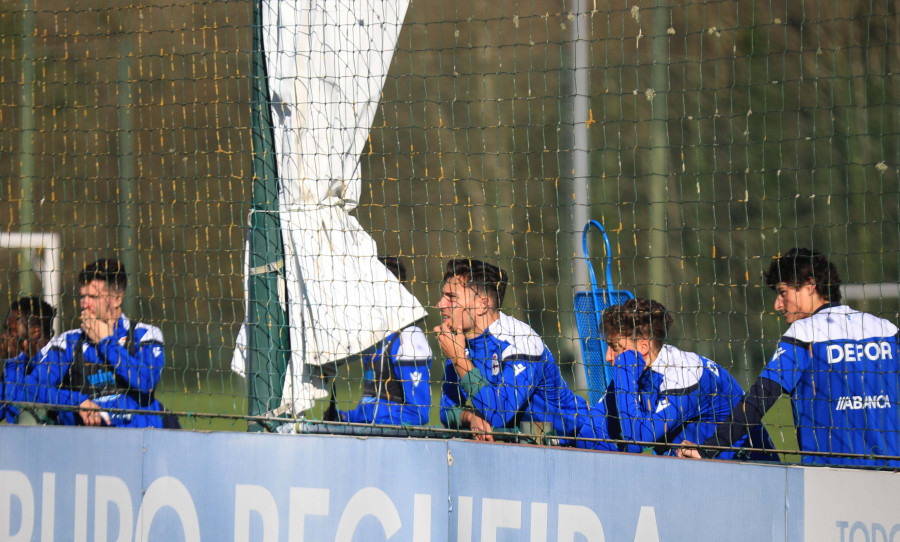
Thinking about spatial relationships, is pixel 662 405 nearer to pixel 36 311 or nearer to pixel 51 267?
pixel 36 311

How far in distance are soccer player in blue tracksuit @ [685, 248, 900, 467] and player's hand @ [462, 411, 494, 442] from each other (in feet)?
2.34

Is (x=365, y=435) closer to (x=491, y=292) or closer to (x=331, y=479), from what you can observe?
(x=331, y=479)

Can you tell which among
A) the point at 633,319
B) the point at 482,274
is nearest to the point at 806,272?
the point at 633,319

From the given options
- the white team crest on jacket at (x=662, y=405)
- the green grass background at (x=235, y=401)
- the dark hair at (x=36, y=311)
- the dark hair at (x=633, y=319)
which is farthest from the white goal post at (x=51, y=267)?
the white team crest on jacket at (x=662, y=405)

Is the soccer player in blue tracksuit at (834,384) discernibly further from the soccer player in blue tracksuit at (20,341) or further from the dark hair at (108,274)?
the soccer player in blue tracksuit at (20,341)

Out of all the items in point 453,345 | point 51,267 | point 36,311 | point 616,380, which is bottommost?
point 616,380

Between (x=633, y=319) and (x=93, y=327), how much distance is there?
8.06ft

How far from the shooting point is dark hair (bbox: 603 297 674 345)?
3.09 m

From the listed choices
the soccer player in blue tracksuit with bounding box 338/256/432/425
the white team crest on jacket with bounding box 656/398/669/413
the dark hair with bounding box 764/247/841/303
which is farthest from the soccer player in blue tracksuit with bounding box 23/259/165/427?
the dark hair with bounding box 764/247/841/303

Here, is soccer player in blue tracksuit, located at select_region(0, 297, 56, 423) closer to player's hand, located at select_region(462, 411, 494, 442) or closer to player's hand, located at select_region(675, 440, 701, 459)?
player's hand, located at select_region(462, 411, 494, 442)

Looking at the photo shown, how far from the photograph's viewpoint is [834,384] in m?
3.02

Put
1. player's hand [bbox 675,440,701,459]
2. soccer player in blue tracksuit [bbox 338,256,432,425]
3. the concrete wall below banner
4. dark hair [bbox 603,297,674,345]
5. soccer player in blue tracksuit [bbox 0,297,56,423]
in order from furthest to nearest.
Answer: soccer player in blue tracksuit [bbox 0,297,56,423], soccer player in blue tracksuit [bbox 338,256,432,425], dark hair [bbox 603,297,674,345], player's hand [bbox 675,440,701,459], the concrete wall below banner

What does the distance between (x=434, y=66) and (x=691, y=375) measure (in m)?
8.88

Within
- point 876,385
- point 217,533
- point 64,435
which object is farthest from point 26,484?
point 876,385
